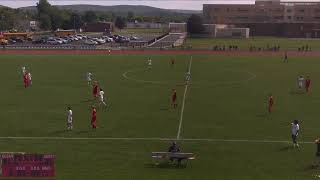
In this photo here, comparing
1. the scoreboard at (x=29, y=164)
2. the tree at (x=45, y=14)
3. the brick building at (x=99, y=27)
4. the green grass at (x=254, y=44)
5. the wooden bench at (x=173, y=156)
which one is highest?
the tree at (x=45, y=14)

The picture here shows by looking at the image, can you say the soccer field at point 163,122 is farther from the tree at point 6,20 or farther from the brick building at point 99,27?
the brick building at point 99,27

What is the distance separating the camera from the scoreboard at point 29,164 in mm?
16188

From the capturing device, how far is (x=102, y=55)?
2904 inches

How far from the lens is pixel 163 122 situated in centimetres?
2922

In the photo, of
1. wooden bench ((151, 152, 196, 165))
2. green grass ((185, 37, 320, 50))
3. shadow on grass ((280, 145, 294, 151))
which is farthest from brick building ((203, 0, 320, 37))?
wooden bench ((151, 152, 196, 165))

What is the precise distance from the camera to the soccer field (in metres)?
20.9

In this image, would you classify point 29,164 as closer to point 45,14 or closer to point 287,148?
point 287,148

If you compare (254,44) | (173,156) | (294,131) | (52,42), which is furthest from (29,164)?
(254,44)

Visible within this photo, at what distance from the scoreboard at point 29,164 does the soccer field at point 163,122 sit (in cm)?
281

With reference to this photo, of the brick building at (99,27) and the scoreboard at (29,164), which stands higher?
the scoreboard at (29,164)

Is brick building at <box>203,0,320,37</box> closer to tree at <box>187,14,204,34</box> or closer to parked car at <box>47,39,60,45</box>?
tree at <box>187,14,204,34</box>

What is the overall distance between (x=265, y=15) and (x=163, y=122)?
143154mm

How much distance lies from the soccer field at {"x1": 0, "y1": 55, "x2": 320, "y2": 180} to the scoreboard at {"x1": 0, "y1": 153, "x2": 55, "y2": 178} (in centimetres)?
281

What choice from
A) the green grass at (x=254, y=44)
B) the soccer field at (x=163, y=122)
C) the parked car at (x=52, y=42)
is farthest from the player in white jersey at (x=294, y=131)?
the parked car at (x=52, y=42)
